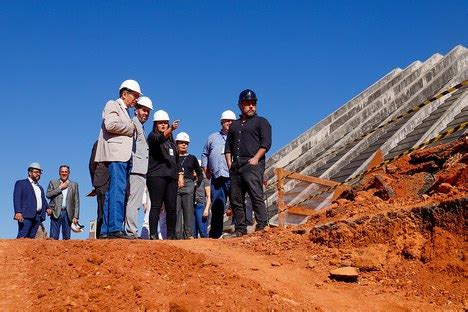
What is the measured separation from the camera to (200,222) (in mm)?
8578

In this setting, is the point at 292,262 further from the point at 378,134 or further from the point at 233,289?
the point at 378,134

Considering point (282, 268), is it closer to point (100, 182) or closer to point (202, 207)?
point (100, 182)

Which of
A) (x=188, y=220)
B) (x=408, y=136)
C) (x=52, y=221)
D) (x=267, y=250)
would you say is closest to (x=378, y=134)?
(x=408, y=136)

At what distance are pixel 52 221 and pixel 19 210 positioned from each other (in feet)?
2.32

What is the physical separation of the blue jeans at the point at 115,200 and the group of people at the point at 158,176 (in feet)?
0.03

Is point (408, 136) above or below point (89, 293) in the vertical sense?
above

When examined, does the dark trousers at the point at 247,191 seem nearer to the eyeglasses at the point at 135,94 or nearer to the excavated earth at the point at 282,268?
the excavated earth at the point at 282,268

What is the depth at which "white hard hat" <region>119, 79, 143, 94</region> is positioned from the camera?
6.02m

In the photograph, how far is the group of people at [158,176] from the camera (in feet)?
18.8

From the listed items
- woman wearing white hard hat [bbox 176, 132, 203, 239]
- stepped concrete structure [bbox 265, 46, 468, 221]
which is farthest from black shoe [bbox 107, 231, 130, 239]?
stepped concrete structure [bbox 265, 46, 468, 221]

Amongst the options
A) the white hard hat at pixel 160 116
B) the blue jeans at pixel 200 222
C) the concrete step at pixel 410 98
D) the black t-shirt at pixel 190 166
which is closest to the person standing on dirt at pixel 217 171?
the black t-shirt at pixel 190 166

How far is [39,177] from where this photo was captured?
8352 mm

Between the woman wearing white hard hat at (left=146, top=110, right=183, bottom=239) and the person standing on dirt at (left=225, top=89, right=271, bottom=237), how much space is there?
717 millimetres

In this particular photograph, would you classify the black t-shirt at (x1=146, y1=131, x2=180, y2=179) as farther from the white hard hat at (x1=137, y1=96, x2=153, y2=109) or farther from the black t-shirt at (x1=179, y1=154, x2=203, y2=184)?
the black t-shirt at (x1=179, y1=154, x2=203, y2=184)
